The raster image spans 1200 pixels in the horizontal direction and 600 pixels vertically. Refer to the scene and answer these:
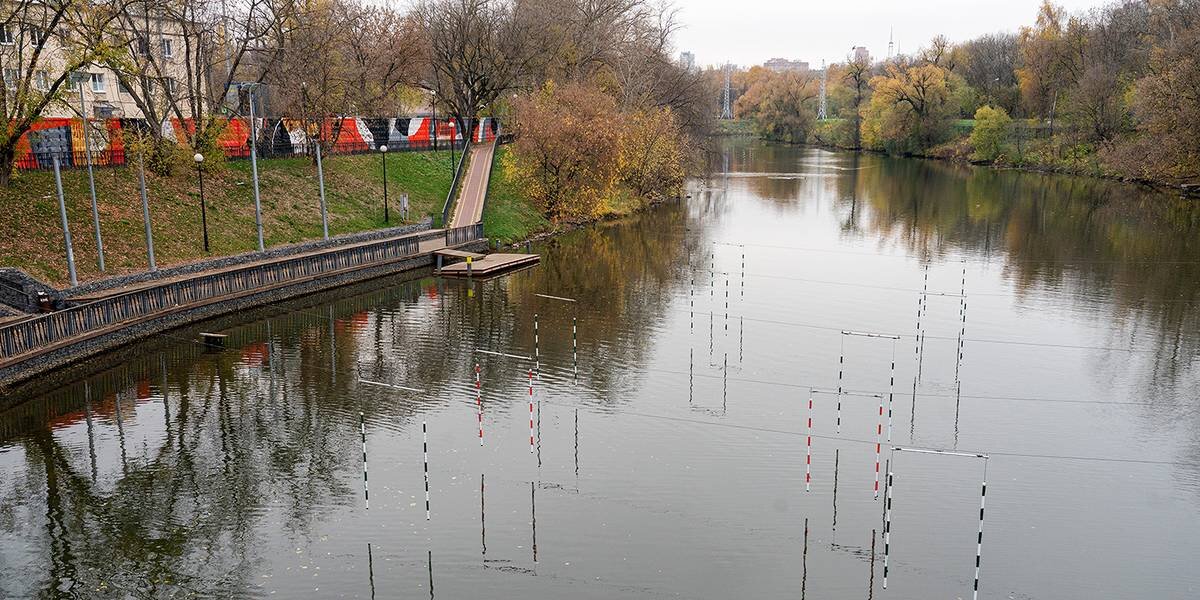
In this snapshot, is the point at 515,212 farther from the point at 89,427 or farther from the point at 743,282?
the point at 89,427

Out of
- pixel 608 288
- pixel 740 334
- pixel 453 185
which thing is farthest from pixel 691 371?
pixel 453 185

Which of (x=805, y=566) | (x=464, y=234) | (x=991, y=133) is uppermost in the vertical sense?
(x=991, y=133)

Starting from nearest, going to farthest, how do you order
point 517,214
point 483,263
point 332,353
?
point 332,353
point 483,263
point 517,214

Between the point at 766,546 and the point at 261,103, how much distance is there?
61833 millimetres

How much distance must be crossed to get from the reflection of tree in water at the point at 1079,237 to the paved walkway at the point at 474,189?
26181 mm

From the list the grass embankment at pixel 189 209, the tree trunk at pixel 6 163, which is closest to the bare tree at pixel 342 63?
the grass embankment at pixel 189 209

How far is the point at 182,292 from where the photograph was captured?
34188 mm

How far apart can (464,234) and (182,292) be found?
18.9 metres

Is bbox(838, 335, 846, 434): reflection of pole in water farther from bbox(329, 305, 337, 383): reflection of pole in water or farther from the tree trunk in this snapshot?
the tree trunk

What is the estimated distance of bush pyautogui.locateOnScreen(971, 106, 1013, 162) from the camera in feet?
365

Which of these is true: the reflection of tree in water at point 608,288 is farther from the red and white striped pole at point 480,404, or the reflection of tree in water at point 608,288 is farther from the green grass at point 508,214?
the red and white striped pole at point 480,404

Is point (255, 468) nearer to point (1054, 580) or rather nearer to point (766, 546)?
point (766, 546)

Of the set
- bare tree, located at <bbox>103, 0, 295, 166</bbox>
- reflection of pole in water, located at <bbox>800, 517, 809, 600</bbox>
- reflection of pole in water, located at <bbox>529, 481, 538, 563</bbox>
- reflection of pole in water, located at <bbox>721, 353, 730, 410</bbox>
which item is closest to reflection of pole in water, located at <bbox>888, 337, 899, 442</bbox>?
reflection of pole in water, located at <bbox>721, 353, 730, 410</bbox>

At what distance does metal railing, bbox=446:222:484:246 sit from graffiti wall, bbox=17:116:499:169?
12.0 meters
